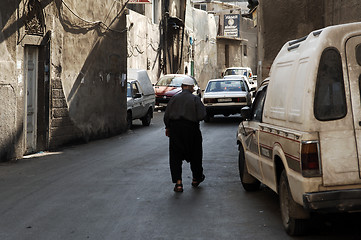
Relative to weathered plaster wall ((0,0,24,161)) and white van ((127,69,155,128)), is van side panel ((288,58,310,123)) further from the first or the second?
white van ((127,69,155,128))

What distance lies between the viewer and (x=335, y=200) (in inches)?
216

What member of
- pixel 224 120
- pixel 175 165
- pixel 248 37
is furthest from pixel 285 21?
pixel 248 37

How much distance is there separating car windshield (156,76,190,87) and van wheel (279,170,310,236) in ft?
76.6

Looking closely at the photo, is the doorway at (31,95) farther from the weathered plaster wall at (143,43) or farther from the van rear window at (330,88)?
the weathered plaster wall at (143,43)

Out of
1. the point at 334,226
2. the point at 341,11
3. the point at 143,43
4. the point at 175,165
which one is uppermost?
the point at 143,43

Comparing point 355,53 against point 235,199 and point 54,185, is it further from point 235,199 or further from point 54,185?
point 54,185

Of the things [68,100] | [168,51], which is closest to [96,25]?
[68,100]

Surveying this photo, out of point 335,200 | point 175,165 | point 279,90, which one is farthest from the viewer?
point 175,165

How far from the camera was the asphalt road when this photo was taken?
6.45 m

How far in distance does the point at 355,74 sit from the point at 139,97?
15.5m

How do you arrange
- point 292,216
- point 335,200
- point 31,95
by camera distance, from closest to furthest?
point 335,200 < point 292,216 < point 31,95

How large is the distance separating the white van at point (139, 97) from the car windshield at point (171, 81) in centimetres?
664

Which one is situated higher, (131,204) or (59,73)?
(59,73)

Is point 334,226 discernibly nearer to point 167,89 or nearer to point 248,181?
point 248,181
